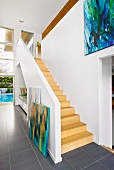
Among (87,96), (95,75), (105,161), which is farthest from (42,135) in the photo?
(95,75)

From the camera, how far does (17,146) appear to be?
243cm

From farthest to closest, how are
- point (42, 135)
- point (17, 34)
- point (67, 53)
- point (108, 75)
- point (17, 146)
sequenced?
point (17, 34) → point (67, 53) → point (108, 75) → point (17, 146) → point (42, 135)

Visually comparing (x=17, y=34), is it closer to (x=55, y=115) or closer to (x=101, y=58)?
(x=101, y=58)

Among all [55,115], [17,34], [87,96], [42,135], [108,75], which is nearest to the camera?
[55,115]

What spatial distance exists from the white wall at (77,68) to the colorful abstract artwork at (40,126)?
1182mm

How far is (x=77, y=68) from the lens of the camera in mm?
3195

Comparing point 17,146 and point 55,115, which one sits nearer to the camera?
point 55,115

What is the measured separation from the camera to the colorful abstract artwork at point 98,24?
215 cm

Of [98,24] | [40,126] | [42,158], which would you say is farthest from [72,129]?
[98,24]

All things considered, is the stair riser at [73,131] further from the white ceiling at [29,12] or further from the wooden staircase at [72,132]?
the white ceiling at [29,12]

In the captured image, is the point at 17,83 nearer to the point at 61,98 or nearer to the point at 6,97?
the point at 6,97

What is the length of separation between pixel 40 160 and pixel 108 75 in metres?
2.32

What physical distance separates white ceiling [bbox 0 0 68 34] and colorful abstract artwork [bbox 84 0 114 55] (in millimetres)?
2246

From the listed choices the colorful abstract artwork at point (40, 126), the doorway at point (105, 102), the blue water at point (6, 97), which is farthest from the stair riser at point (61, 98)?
the blue water at point (6, 97)
